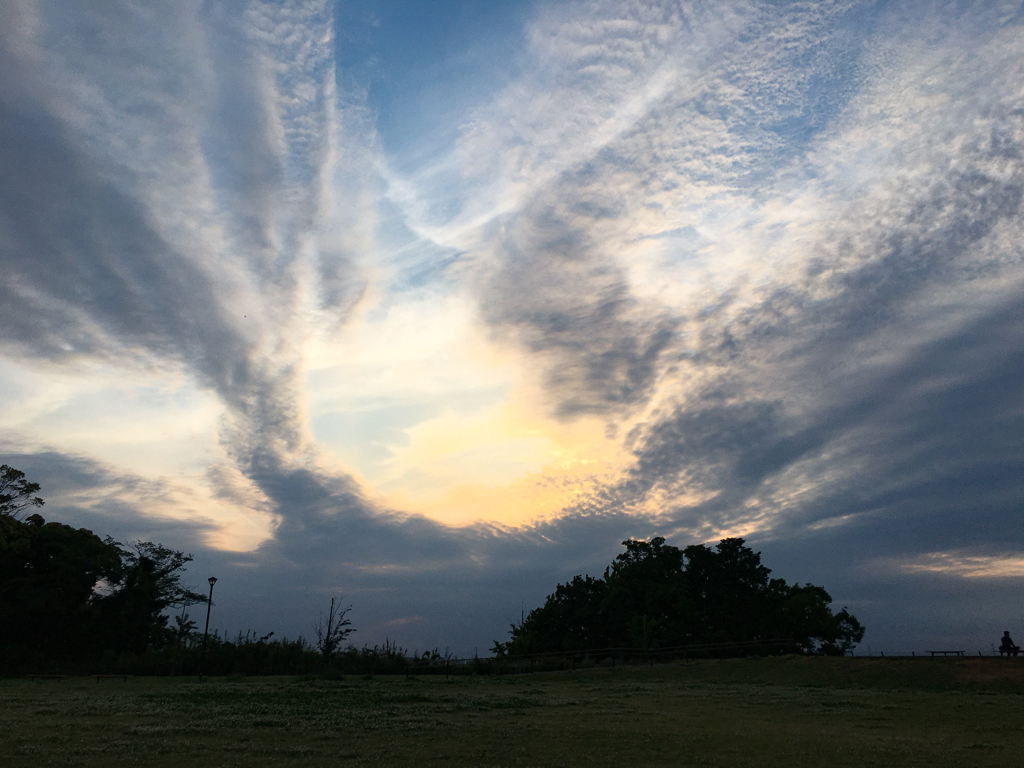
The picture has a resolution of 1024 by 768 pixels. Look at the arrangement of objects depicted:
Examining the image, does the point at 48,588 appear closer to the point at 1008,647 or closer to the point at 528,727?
the point at 528,727

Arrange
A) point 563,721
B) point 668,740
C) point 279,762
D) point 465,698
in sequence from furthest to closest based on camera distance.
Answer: point 465,698 < point 563,721 < point 668,740 < point 279,762

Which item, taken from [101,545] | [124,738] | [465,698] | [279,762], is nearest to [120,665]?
[101,545]

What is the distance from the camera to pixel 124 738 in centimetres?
1425

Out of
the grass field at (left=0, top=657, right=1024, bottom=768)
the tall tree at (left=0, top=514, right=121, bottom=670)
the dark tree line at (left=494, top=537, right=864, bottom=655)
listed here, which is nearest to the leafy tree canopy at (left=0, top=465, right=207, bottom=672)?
the tall tree at (left=0, top=514, right=121, bottom=670)

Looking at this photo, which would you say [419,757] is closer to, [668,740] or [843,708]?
[668,740]

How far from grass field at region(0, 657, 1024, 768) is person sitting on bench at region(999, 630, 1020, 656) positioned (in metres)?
3.03

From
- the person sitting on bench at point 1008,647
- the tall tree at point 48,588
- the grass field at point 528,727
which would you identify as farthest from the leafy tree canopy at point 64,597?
the person sitting on bench at point 1008,647

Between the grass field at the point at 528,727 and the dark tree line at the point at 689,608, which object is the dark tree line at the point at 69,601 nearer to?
the grass field at the point at 528,727

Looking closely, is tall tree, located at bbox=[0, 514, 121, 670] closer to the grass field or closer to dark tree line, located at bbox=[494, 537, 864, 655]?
the grass field

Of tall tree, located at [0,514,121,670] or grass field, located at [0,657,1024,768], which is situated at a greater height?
tall tree, located at [0,514,121,670]

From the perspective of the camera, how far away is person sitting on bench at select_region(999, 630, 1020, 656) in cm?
3410

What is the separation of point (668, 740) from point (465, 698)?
1188 centimetres

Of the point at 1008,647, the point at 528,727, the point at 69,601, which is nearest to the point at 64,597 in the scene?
the point at 69,601

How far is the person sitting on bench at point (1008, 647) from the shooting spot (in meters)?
34.1
